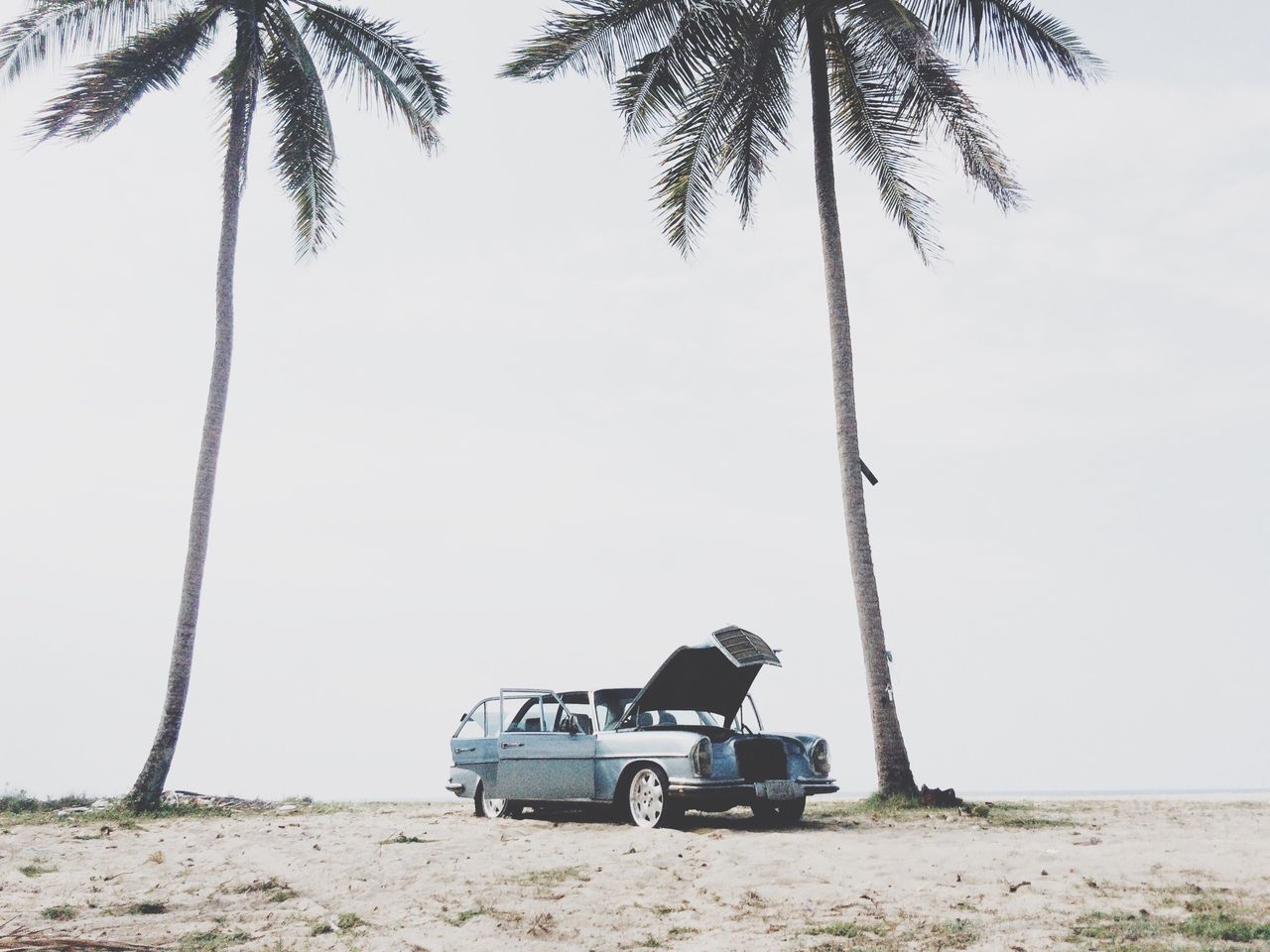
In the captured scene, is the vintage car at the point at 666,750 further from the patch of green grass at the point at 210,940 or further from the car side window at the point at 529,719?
the patch of green grass at the point at 210,940

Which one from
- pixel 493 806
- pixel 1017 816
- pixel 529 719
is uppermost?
pixel 529 719

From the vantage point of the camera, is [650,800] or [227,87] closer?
[650,800]

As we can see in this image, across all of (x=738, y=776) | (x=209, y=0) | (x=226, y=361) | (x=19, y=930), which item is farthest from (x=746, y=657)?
(x=209, y=0)

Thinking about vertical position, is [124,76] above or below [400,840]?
above

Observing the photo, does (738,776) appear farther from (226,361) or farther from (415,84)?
(415,84)

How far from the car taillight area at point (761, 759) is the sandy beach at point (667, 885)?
0.61m

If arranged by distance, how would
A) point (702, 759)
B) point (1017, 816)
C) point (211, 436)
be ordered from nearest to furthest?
point (702, 759) → point (1017, 816) → point (211, 436)

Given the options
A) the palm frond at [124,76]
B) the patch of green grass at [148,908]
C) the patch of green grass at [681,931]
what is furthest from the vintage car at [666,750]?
the palm frond at [124,76]

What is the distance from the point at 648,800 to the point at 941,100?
40.5 feet

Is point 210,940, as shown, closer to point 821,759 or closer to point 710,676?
point 710,676

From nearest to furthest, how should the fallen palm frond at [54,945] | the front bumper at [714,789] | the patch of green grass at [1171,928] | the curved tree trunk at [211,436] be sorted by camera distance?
1. the fallen palm frond at [54,945]
2. the patch of green grass at [1171,928]
3. the front bumper at [714,789]
4. the curved tree trunk at [211,436]

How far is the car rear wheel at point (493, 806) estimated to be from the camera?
1280 cm

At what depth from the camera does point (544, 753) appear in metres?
12.2

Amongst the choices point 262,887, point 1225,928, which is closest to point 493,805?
point 262,887
